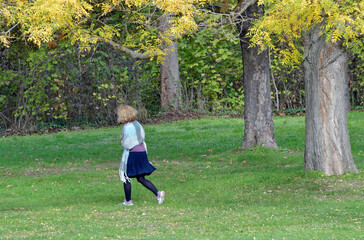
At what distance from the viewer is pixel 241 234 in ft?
21.2

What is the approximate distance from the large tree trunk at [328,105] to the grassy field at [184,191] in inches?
12.5

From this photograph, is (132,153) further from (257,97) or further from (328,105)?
(257,97)

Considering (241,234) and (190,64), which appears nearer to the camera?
(241,234)

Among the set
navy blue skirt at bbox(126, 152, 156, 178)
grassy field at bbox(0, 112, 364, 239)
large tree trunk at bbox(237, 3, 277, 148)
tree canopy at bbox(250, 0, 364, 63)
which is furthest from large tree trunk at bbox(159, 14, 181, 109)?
navy blue skirt at bbox(126, 152, 156, 178)

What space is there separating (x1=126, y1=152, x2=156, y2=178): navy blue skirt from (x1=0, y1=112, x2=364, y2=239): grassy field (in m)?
0.55

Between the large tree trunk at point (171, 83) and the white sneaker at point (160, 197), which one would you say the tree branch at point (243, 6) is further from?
the large tree trunk at point (171, 83)

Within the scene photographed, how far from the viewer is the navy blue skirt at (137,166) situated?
28.8ft

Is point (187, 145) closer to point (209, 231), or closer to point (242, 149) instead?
point (242, 149)

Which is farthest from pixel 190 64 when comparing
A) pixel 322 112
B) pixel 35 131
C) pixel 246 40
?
pixel 322 112

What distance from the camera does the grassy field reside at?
22.7 feet

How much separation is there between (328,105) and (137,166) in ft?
12.7

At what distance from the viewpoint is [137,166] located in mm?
8797

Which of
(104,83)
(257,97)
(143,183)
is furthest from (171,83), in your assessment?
(143,183)

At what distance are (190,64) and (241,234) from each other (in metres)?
16.3
